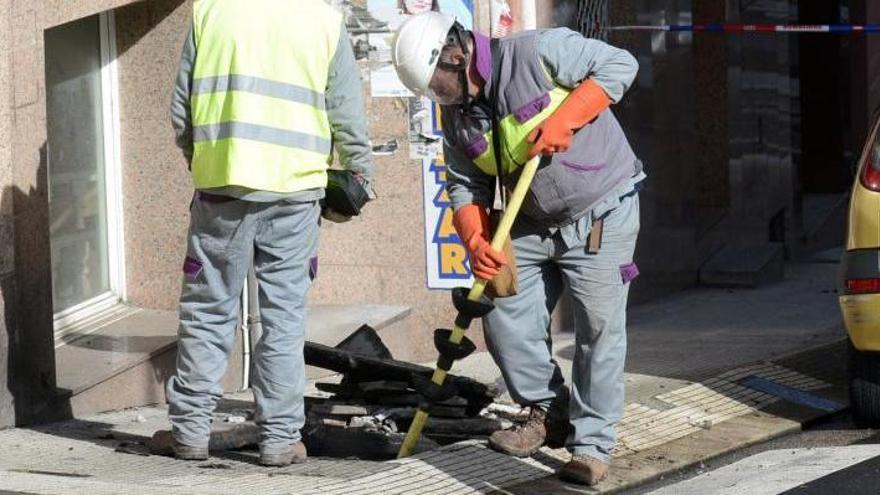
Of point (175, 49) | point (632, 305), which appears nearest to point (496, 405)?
point (175, 49)

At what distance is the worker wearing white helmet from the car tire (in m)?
1.46

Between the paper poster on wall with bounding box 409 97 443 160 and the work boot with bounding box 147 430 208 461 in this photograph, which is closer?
the work boot with bounding box 147 430 208 461

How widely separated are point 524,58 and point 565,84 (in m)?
0.17

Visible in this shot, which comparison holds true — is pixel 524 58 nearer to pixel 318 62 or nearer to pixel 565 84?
pixel 565 84

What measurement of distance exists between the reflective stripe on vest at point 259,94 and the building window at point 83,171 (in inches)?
72.1

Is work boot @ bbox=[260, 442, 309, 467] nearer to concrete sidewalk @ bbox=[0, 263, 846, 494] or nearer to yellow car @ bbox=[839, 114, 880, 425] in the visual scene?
concrete sidewalk @ bbox=[0, 263, 846, 494]

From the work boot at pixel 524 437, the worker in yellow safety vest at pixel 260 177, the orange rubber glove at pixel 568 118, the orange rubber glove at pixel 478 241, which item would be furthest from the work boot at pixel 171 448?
the orange rubber glove at pixel 568 118

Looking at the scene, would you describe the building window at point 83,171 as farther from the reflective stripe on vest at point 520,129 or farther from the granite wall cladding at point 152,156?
the reflective stripe on vest at point 520,129

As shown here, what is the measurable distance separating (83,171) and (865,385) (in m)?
3.65

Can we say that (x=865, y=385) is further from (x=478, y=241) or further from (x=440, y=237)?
(x=440, y=237)

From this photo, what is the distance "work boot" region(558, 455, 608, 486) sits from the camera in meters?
6.75

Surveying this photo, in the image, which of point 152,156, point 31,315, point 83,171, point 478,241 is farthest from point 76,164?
point 478,241

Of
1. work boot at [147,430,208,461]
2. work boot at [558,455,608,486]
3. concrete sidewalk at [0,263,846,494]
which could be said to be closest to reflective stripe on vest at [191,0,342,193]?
work boot at [147,430,208,461]

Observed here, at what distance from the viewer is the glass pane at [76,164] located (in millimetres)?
8641
